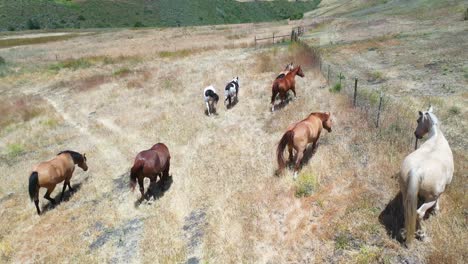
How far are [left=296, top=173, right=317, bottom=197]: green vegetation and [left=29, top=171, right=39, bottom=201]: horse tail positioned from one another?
9.09 meters

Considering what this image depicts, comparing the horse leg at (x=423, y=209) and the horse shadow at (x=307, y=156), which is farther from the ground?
the horse leg at (x=423, y=209)

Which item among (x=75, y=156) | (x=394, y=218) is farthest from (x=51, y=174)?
(x=394, y=218)

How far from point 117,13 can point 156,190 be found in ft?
416

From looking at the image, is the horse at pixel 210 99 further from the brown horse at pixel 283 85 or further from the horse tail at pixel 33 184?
the horse tail at pixel 33 184

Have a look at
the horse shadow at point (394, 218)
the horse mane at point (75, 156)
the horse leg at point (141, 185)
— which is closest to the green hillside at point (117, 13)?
the horse mane at point (75, 156)

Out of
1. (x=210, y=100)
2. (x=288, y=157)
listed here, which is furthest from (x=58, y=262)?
(x=210, y=100)

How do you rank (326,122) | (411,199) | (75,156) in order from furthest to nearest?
(75,156) → (326,122) → (411,199)

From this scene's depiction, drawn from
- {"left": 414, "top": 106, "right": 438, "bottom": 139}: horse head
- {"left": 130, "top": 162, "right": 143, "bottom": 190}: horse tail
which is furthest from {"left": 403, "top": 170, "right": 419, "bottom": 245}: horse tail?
{"left": 130, "top": 162, "right": 143, "bottom": 190}: horse tail

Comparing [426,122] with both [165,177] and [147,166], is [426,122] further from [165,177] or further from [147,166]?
[165,177]

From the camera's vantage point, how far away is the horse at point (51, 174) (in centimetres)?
1278

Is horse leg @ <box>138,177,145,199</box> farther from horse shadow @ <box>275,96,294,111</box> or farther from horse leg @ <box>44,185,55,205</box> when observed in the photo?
horse shadow @ <box>275,96,294,111</box>

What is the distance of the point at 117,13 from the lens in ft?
414

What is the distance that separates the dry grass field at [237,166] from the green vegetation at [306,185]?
0.03 meters

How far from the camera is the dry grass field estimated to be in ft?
28.0
